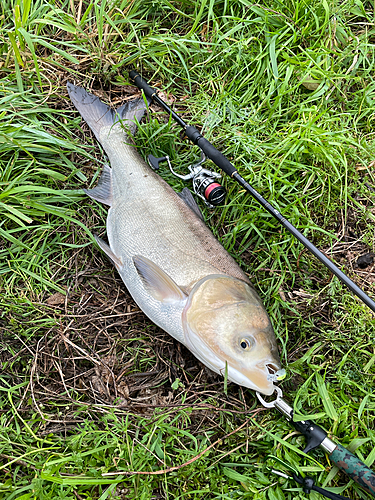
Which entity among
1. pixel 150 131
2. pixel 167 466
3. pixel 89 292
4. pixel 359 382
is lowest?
pixel 167 466

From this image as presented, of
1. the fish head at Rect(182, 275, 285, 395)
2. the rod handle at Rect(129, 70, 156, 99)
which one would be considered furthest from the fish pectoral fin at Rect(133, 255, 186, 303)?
the rod handle at Rect(129, 70, 156, 99)

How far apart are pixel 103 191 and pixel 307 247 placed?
1683 mm

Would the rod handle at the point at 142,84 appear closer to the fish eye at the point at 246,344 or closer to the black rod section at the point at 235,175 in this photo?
the black rod section at the point at 235,175

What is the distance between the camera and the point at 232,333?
2354mm

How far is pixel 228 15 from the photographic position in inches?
137

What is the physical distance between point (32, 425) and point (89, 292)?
40.4 inches

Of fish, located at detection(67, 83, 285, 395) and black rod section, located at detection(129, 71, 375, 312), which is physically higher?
black rod section, located at detection(129, 71, 375, 312)

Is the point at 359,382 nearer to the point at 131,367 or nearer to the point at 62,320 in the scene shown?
the point at 131,367

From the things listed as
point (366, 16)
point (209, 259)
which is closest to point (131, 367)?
point (209, 259)

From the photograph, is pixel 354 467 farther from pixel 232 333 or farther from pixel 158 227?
pixel 158 227

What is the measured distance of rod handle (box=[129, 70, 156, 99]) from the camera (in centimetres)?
325

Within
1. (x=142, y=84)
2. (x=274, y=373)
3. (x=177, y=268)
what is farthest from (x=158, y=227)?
(x=142, y=84)

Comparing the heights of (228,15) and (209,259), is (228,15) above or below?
above

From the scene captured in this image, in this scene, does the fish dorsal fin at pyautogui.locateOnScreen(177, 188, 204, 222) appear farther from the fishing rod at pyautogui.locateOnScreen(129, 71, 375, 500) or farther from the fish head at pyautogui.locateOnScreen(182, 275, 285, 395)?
the fish head at pyautogui.locateOnScreen(182, 275, 285, 395)
